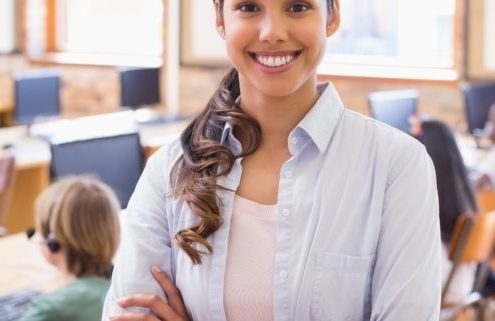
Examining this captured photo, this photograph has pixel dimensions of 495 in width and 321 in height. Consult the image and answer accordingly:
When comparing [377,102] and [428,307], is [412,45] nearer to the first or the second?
[377,102]

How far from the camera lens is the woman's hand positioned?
1.38 metres

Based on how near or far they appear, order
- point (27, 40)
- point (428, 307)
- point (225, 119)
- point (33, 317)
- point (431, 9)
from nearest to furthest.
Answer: point (428, 307)
point (225, 119)
point (33, 317)
point (431, 9)
point (27, 40)

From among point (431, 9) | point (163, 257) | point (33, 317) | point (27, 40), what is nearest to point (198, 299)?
point (163, 257)

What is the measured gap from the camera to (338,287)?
4.11 feet

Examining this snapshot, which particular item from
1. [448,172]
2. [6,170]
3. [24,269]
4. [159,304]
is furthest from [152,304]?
[6,170]

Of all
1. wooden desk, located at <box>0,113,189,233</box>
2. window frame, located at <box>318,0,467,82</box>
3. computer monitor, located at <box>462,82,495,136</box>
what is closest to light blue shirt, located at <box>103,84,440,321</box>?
wooden desk, located at <box>0,113,189,233</box>

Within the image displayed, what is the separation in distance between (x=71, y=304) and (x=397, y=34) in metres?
5.19

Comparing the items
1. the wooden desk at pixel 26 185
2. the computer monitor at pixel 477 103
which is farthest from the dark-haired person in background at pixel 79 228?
the computer monitor at pixel 477 103

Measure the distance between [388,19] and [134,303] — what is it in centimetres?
597

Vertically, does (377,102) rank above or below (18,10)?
below

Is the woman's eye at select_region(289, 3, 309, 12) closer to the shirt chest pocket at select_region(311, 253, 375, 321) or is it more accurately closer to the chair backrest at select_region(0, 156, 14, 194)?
the shirt chest pocket at select_region(311, 253, 375, 321)

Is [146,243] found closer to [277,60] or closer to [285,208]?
[285,208]

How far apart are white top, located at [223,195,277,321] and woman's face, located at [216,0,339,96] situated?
19 cm

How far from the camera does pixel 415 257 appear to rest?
1.27 metres
